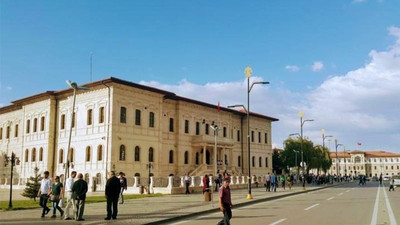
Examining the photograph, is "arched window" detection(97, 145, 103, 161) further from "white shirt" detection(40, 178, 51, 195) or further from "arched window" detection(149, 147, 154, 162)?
"white shirt" detection(40, 178, 51, 195)

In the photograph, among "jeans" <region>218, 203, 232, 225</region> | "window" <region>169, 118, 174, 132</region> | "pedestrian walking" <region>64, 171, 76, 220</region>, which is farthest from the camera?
"window" <region>169, 118, 174, 132</region>

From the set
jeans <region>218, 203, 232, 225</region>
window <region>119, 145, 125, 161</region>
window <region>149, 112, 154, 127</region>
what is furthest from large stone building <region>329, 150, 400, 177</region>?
jeans <region>218, 203, 232, 225</region>

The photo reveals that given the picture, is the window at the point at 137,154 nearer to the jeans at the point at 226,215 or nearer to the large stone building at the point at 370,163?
the jeans at the point at 226,215

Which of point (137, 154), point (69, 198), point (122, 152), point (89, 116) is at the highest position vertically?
point (89, 116)

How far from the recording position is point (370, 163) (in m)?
186

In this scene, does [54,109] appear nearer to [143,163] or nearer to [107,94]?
[107,94]

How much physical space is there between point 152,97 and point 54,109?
41.7ft

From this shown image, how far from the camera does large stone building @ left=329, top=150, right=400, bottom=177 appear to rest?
183 metres

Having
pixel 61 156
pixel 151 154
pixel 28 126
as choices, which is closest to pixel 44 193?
pixel 151 154

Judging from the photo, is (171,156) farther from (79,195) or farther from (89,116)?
(79,195)

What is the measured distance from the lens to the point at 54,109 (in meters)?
50.5

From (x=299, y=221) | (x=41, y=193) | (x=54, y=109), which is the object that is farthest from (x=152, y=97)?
(x=299, y=221)

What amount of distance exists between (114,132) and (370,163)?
169m

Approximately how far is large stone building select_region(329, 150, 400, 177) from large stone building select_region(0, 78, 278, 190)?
137m
